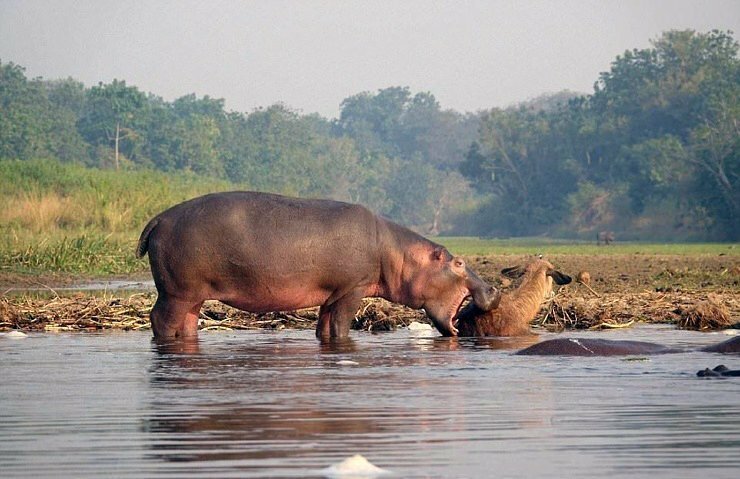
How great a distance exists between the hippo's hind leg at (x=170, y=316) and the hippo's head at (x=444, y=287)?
1.90 metres

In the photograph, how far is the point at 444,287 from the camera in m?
12.0

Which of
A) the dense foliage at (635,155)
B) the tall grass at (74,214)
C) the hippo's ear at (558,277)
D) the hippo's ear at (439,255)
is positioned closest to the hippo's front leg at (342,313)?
the hippo's ear at (439,255)

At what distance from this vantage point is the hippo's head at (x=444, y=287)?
11938 mm

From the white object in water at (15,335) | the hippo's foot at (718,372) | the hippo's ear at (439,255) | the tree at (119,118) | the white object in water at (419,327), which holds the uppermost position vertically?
the tree at (119,118)

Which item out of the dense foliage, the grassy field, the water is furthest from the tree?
the water

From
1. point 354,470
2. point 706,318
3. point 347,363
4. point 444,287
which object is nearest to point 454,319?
point 444,287

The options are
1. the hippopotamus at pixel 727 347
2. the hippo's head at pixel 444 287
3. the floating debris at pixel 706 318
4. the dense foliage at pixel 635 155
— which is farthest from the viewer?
the dense foliage at pixel 635 155

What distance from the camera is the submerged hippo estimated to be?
977cm

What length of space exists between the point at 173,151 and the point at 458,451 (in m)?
67.1

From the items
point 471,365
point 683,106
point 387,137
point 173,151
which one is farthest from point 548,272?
point 387,137

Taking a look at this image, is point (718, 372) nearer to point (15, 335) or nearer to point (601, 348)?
point (601, 348)

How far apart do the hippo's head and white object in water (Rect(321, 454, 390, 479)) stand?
6.70m

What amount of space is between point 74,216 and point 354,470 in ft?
78.5

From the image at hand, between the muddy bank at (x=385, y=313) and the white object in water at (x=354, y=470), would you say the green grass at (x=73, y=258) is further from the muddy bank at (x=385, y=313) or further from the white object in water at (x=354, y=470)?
the white object in water at (x=354, y=470)
